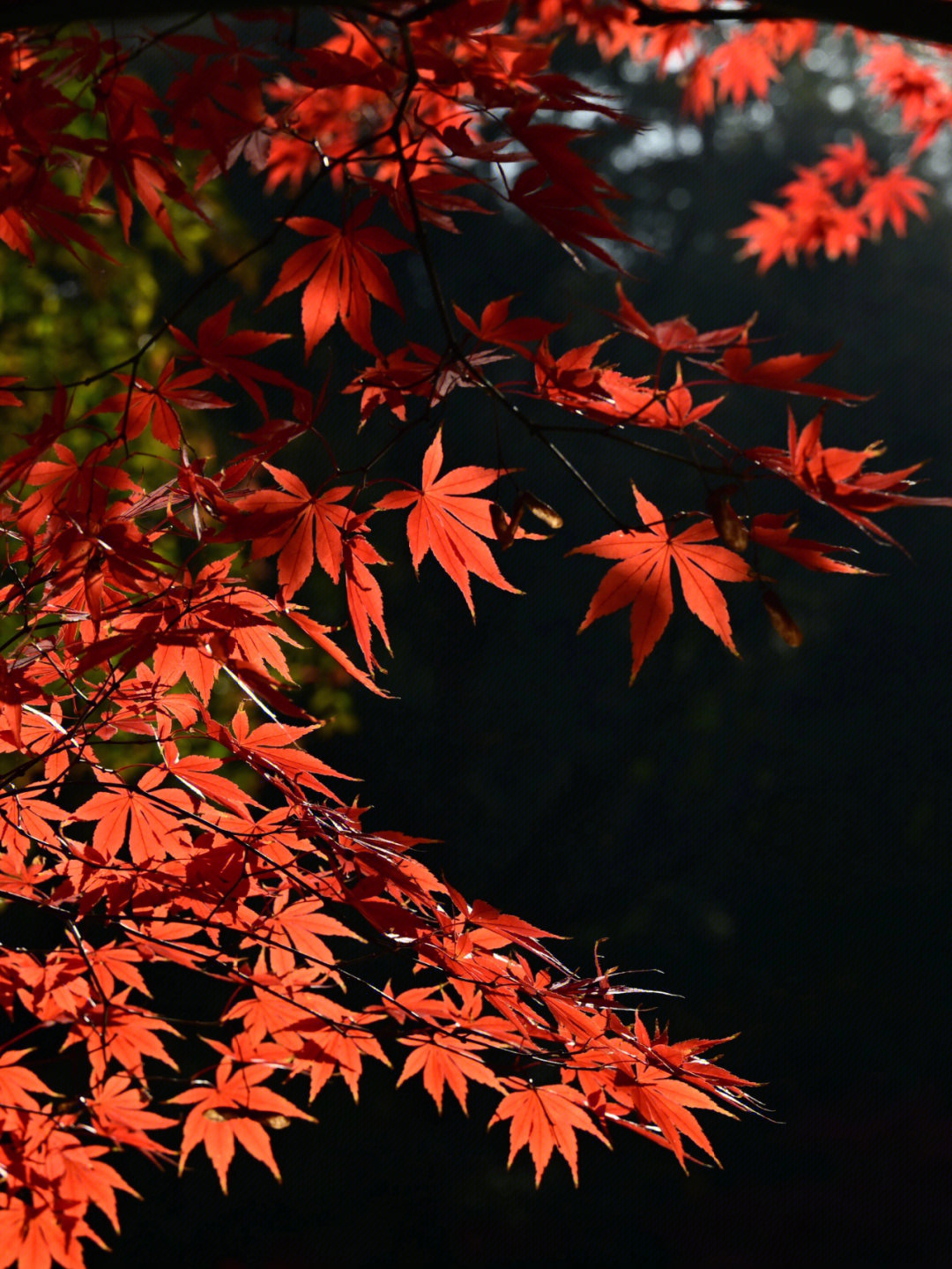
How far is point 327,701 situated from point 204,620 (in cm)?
199

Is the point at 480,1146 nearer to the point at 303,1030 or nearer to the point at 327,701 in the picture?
the point at 327,701

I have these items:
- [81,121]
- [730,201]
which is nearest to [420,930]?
[81,121]

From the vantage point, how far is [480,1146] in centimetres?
397

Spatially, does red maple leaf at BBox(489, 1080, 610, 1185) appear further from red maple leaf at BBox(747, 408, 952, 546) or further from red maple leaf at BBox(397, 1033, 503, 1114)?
red maple leaf at BBox(747, 408, 952, 546)

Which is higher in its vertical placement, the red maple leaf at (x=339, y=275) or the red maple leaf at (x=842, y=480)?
the red maple leaf at (x=339, y=275)

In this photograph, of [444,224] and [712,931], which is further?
[712,931]

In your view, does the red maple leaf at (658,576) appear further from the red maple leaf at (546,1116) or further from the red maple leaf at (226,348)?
the red maple leaf at (546,1116)

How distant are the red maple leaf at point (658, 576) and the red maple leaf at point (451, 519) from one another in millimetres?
115

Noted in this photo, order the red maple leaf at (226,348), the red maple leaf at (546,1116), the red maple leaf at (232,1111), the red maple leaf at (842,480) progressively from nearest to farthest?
the red maple leaf at (842,480) < the red maple leaf at (226,348) < the red maple leaf at (546,1116) < the red maple leaf at (232,1111)

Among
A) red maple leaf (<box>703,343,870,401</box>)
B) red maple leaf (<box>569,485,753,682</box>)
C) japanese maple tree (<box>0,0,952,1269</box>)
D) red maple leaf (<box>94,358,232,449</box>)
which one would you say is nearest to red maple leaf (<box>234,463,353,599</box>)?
japanese maple tree (<box>0,0,952,1269</box>)

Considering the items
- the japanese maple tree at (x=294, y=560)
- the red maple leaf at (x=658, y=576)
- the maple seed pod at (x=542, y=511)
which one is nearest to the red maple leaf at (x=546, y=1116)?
the japanese maple tree at (x=294, y=560)

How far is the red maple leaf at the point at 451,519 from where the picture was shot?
897 mm

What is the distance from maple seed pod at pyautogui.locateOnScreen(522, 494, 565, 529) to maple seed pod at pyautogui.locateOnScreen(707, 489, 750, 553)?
10 centimetres

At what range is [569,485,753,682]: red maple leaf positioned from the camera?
2.63 ft
